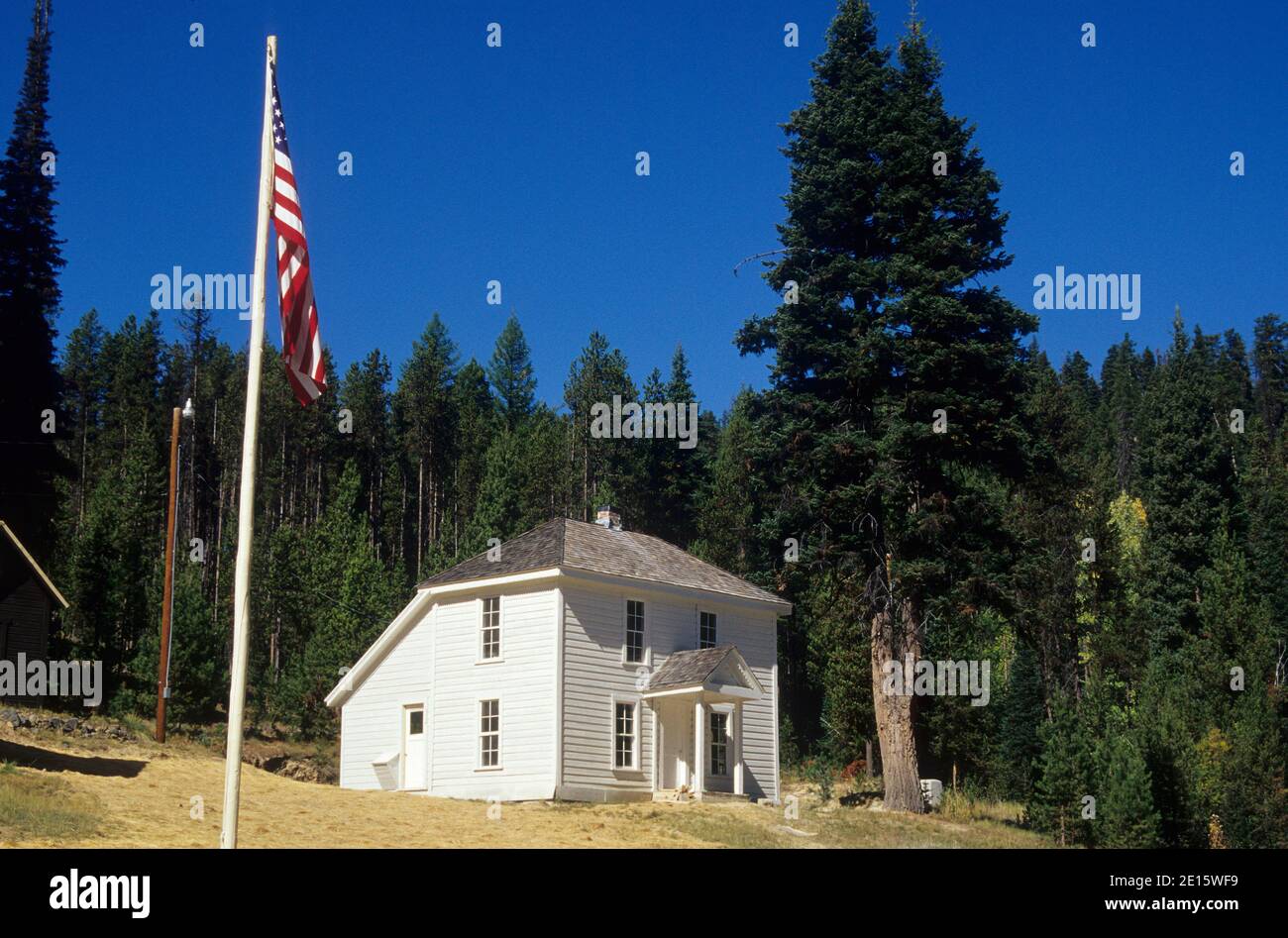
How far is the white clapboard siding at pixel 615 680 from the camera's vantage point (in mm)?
31797

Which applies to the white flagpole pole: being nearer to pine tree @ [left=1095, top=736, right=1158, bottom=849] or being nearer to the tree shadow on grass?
the tree shadow on grass

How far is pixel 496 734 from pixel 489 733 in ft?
0.61

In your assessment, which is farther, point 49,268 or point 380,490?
point 380,490

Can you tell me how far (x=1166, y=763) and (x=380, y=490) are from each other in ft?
181

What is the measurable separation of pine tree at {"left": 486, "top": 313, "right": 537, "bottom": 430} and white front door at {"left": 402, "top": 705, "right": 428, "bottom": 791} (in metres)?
53.5

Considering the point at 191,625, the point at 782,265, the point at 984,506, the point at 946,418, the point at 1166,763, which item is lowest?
the point at 1166,763

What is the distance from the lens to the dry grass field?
62.5ft

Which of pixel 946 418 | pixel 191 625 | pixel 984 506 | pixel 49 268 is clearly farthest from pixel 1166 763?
pixel 49 268

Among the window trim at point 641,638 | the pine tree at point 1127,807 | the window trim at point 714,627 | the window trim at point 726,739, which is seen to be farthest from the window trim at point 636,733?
the pine tree at point 1127,807

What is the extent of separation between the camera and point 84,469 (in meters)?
77.4

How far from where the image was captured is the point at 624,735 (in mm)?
33094

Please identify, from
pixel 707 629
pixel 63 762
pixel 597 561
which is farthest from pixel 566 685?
pixel 63 762
